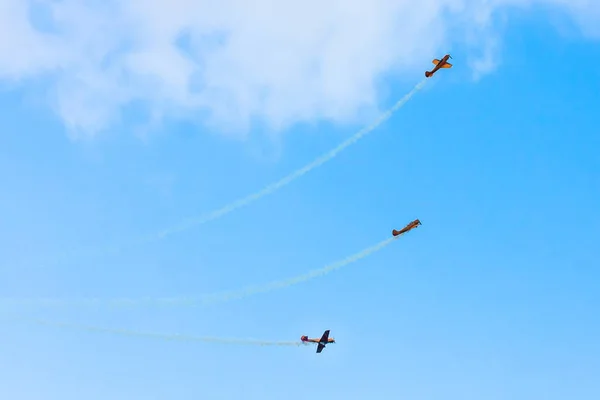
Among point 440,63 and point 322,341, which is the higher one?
point 440,63

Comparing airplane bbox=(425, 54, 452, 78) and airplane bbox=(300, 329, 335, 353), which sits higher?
airplane bbox=(425, 54, 452, 78)

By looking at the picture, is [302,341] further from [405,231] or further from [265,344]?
[405,231]

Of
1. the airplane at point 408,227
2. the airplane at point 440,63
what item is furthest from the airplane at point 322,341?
the airplane at point 440,63

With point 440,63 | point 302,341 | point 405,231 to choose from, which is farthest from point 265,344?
point 440,63

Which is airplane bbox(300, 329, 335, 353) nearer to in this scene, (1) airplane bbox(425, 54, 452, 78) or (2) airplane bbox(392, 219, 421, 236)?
(2) airplane bbox(392, 219, 421, 236)

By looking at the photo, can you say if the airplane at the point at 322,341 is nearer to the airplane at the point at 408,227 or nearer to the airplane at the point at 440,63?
the airplane at the point at 408,227

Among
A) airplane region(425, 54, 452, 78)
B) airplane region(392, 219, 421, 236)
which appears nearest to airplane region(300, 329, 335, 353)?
airplane region(392, 219, 421, 236)

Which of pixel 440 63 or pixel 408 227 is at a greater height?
pixel 440 63

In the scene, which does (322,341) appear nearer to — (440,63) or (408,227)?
(408,227)

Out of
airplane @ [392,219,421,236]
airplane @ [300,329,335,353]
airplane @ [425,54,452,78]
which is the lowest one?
airplane @ [300,329,335,353]

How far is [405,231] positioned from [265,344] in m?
37.9

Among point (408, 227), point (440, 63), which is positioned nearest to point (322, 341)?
point (408, 227)

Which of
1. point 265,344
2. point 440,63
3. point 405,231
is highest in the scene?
Answer: point 440,63

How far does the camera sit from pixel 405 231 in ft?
413
